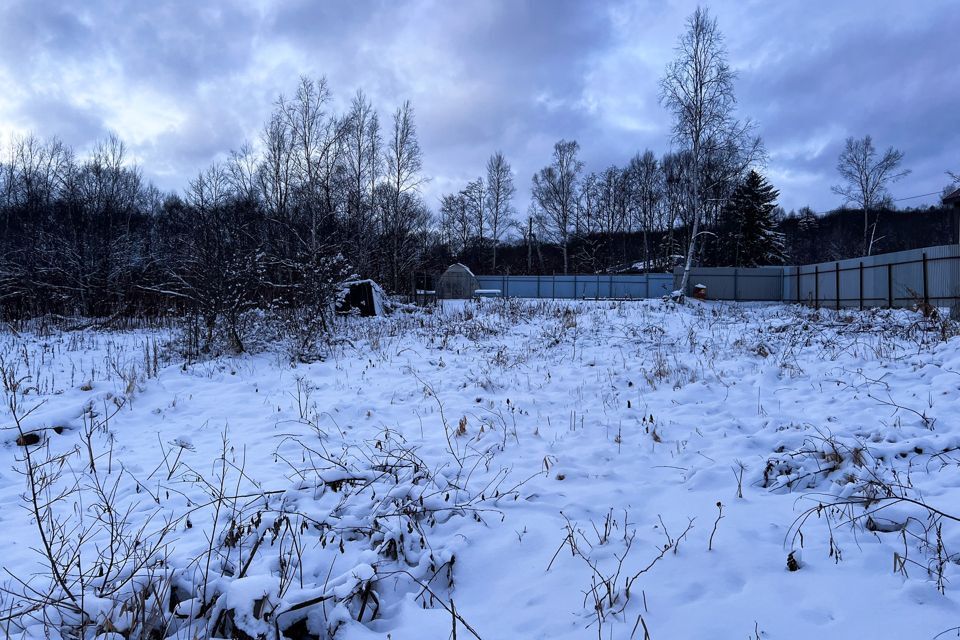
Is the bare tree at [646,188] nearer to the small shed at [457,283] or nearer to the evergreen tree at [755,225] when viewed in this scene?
the evergreen tree at [755,225]

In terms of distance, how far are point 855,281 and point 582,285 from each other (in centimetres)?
1605

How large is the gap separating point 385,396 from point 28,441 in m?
3.42

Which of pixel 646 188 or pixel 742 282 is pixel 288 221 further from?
pixel 646 188

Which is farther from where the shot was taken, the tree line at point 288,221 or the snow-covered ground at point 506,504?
the tree line at point 288,221

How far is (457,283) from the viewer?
31.0m

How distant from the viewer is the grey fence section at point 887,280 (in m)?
14.8

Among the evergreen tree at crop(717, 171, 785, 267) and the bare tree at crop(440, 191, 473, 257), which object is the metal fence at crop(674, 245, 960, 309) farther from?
the bare tree at crop(440, 191, 473, 257)

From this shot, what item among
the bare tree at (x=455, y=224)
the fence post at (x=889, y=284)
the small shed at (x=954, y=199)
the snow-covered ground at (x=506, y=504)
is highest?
the bare tree at (x=455, y=224)

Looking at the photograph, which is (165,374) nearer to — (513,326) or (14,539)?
(14,539)

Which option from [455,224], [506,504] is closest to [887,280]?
[506,504]

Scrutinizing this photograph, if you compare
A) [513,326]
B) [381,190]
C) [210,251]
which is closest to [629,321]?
[513,326]

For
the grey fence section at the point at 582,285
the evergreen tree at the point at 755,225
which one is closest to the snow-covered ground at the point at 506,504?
the grey fence section at the point at 582,285

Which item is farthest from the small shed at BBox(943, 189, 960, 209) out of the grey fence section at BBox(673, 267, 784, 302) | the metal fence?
the grey fence section at BBox(673, 267, 784, 302)

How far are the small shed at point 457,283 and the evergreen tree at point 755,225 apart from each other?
65.9ft
